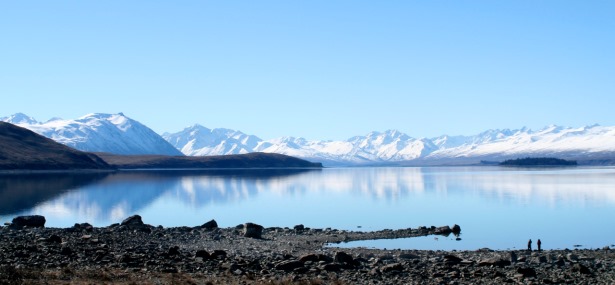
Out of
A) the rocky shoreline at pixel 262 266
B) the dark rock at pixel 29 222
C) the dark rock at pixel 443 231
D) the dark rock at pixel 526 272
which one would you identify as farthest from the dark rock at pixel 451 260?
the dark rock at pixel 29 222

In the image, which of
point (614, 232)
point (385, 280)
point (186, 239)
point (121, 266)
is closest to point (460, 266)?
point (385, 280)

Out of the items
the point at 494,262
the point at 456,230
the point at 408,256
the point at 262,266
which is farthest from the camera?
the point at 456,230

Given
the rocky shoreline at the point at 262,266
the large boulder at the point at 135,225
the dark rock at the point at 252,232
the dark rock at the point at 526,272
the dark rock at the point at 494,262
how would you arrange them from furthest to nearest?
the large boulder at the point at 135,225
the dark rock at the point at 252,232
the dark rock at the point at 494,262
the dark rock at the point at 526,272
the rocky shoreline at the point at 262,266

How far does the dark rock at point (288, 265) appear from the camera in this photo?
87.3 feet

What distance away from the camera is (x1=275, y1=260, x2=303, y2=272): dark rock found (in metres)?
26.6

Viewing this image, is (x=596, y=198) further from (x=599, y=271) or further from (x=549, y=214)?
(x=599, y=271)

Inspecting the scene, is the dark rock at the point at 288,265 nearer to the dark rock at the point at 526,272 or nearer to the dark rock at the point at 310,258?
the dark rock at the point at 310,258

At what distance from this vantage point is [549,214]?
211ft

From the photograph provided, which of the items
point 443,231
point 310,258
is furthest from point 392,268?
point 443,231

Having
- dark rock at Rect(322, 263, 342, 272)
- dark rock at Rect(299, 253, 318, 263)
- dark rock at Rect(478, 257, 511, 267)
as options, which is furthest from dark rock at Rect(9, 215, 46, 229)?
dark rock at Rect(478, 257, 511, 267)

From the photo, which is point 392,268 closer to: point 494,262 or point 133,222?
point 494,262

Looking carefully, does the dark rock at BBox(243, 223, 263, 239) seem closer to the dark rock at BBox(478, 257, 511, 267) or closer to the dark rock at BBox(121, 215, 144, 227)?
the dark rock at BBox(121, 215, 144, 227)

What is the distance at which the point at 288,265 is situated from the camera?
26844 millimetres

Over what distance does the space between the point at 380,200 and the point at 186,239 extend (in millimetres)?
48030
